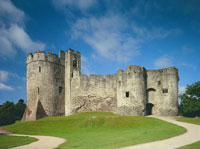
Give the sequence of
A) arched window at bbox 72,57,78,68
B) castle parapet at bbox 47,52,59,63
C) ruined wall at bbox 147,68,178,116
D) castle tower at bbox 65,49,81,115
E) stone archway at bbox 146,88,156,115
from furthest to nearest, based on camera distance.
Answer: arched window at bbox 72,57,78,68 < castle tower at bbox 65,49,81,115 < castle parapet at bbox 47,52,59,63 < stone archway at bbox 146,88,156,115 < ruined wall at bbox 147,68,178,116

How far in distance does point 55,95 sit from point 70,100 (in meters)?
2.94

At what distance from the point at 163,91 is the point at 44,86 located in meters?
20.9

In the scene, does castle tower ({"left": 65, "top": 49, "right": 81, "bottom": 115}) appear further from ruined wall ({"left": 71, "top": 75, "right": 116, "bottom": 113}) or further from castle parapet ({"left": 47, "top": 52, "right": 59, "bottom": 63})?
castle parapet ({"left": 47, "top": 52, "right": 59, "bottom": 63})

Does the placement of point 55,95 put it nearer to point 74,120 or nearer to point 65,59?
point 65,59

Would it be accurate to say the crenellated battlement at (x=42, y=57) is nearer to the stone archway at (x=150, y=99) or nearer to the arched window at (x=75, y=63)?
the arched window at (x=75, y=63)

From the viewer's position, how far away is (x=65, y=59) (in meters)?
40.2

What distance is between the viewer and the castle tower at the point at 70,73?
3831cm

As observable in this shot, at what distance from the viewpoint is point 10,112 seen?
47500 millimetres

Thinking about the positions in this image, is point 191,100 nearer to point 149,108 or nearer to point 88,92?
point 149,108

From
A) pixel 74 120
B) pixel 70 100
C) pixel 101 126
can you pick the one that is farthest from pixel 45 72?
pixel 101 126

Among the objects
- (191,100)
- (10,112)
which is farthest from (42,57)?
(191,100)

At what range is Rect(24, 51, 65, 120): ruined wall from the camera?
117 ft

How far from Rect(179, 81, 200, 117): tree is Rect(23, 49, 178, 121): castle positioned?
1271mm

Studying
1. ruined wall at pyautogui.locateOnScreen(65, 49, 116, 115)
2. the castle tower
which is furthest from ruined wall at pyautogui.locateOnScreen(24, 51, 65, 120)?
ruined wall at pyautogui.locateOnScreen(65, 49, 116, 115)
